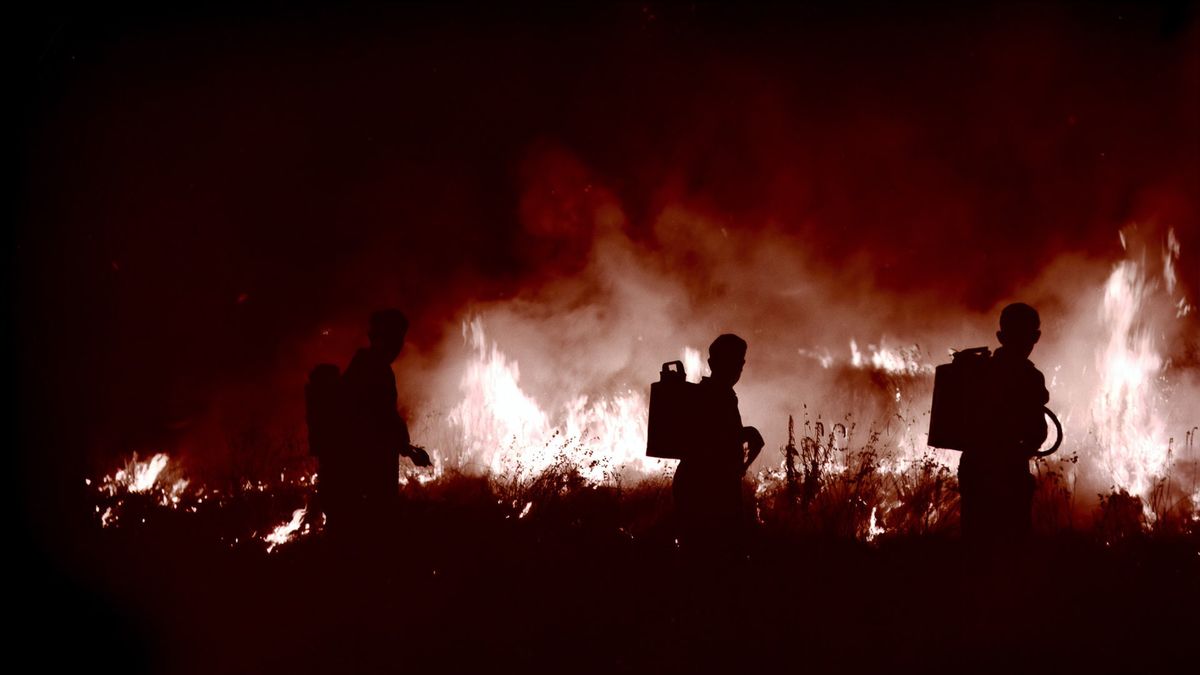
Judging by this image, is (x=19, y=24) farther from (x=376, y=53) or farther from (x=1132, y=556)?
(x=1132, y=556)

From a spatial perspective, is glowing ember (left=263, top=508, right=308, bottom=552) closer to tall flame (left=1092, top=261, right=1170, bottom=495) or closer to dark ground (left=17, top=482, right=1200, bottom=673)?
dark ground (left=17, top=482, right=1200, bottom=673)

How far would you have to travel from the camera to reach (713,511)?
4543mm

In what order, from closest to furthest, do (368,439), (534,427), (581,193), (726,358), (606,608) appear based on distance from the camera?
1. (726,358)
2. (368,439)
3. (606,608)
4. (534,427)
5. (581,193)

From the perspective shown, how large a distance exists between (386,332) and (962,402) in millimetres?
3717

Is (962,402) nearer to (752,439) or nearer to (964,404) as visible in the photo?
(964,404)

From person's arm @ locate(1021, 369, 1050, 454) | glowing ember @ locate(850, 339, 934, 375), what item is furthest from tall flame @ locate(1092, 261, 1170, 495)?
person's arm @ locate(1021, 369, 1050, 454)

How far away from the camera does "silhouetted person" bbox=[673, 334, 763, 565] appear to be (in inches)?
179

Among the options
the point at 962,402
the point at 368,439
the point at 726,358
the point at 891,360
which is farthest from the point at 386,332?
the point at 891,360

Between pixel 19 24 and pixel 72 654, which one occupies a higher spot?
pixel 19 24

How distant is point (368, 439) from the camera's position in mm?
4895

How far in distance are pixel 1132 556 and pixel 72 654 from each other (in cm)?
775

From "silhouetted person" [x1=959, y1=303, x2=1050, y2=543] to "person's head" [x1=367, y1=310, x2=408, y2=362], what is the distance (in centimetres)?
373

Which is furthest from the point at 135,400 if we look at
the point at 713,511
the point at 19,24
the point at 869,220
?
the point at 869,220

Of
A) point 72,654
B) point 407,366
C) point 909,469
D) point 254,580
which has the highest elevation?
point 407,366
